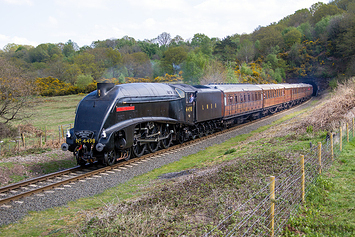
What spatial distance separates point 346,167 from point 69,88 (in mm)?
58145

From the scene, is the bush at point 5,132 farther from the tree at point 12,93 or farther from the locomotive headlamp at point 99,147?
the locomotive headlamp at point 99,147

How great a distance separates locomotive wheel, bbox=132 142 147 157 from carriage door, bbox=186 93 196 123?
405 centimetres

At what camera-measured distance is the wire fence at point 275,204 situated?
16.2 ft

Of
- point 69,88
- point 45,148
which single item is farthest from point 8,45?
point 45,148

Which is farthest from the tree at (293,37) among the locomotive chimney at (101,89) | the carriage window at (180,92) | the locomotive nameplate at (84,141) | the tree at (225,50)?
the locomotive nameplate at (84,141)

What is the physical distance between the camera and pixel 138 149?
14898 mm

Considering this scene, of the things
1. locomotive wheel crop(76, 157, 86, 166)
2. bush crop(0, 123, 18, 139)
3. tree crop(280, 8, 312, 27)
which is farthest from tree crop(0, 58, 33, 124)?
tree crop(280, 8, 312, 27)

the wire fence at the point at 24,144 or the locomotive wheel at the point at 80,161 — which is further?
the wire fence at the point at 24,144

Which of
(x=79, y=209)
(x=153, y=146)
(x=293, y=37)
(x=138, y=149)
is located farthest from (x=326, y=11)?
(x=79, y=209)

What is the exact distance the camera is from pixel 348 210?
6488 mm

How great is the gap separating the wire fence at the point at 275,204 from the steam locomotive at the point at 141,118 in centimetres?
715

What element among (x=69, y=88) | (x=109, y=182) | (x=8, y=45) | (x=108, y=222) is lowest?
(x=109, y=182)

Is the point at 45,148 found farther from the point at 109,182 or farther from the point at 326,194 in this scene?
the point at 326,194

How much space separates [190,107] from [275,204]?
12436 mm
